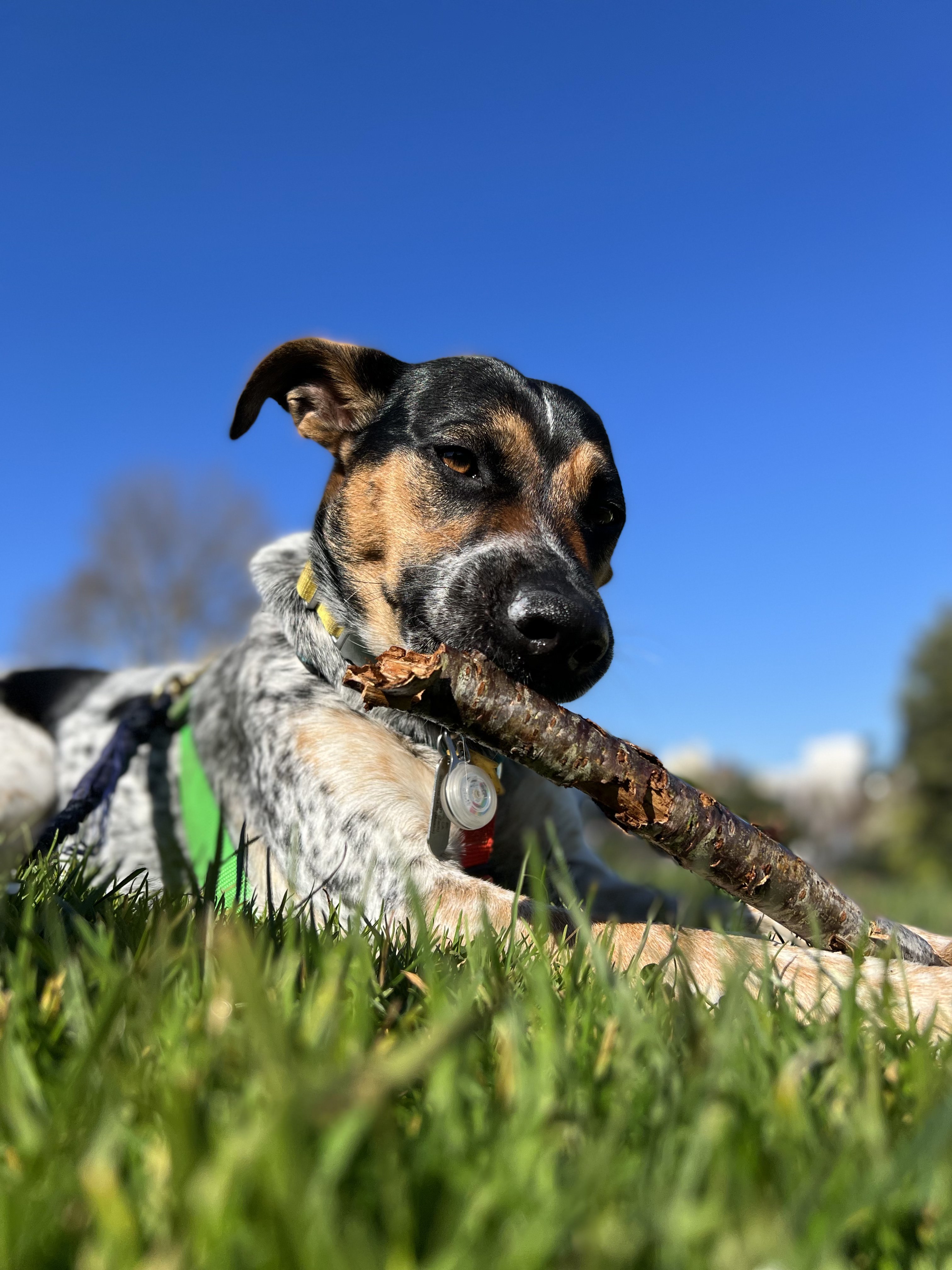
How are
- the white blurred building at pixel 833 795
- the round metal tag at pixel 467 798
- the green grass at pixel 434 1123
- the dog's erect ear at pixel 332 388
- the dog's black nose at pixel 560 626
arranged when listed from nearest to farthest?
the green grass at pixel 434 1123, the round metal tag at pixel 467 798, the dog's black nose at pixel 560 626, the dog's erect ear at pixel 332 388, the white blurred building at pixel 833 795

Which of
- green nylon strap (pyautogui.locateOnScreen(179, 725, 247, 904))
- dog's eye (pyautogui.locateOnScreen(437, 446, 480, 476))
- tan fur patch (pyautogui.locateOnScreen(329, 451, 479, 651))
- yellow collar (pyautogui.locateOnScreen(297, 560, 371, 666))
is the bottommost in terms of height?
Answer: green nylon strap (pyautogui.locateOnScreen(179, 725, 247, 904))

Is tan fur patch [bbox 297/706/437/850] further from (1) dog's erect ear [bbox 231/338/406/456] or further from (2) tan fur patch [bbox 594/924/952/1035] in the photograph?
(1) dog's erect ear [bbox 231/338/406/456]

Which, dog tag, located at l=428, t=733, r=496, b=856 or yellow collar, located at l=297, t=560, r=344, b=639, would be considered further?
yellow collar, located at l=297, t=560, r=344, b=639

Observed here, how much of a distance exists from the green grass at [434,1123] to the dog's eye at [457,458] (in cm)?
256

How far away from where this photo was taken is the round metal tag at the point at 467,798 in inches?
119

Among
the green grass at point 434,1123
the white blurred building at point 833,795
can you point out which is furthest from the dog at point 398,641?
the white blurred building at point 833,795

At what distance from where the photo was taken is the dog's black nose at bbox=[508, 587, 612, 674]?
3.13 metres

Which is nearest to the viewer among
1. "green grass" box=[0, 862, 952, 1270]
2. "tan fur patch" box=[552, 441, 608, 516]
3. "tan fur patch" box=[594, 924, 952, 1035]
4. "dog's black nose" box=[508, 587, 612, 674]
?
"green grass" box=[0, 862, 952, 1270]

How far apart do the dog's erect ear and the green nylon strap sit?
1.58 meters

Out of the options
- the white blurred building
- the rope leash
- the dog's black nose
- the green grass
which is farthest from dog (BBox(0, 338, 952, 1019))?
the white blurred building

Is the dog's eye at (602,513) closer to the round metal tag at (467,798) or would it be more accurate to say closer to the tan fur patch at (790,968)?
the round metal tag at (467,798)

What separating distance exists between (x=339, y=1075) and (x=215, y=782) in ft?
11.2

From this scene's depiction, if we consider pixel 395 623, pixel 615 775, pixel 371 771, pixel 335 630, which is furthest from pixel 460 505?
pixel 615 775

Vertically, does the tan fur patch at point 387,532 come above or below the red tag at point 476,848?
above
